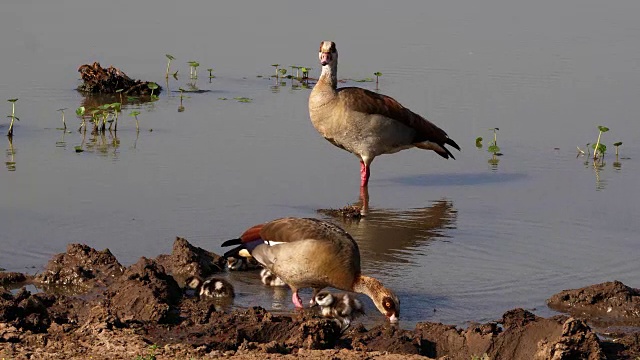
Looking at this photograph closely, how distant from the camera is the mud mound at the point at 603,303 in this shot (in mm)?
8523

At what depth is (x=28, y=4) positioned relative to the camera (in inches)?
885

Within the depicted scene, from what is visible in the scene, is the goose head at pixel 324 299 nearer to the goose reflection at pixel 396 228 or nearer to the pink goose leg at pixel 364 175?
the goose reflection at pixel 396 228

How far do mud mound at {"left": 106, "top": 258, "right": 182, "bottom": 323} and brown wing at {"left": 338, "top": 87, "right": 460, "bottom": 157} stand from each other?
4.61 meters

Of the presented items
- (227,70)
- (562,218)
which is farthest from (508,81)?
(562,218)

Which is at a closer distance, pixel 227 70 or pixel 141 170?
pixel 141 170

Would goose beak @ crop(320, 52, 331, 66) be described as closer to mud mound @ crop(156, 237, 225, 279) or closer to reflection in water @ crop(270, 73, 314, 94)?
reflection in water @ crop(270, 73, 314, 94)

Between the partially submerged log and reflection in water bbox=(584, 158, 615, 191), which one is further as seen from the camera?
the partially submerged log

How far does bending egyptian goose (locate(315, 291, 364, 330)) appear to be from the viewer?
27.6 ft

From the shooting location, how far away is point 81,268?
8.98 m

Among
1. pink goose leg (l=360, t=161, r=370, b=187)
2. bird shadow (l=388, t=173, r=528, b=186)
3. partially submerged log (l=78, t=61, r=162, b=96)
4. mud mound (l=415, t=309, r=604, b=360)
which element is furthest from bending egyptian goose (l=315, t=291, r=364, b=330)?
partially submerged log (l=78, t=61, r=162, b=96)

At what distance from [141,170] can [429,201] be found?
9.86 feet

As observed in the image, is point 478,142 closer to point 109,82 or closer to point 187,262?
point 109,82

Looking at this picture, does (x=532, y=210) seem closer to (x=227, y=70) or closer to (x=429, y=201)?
(x=429, y=201)

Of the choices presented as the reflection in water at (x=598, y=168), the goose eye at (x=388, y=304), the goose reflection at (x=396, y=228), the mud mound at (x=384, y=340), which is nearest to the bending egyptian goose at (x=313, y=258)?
the goose eye at (x=388, y=304)
